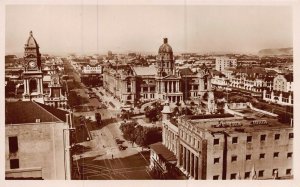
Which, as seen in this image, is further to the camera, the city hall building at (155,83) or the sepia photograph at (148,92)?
the city hall building at (155,83)

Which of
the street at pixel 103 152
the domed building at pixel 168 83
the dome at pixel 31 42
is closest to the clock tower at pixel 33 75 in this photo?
the dome at pixel 31 42

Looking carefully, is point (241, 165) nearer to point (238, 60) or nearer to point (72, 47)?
point (238, 60)

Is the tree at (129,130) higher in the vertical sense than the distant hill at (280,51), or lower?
lower

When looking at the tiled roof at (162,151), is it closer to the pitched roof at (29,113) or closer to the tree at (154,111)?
the tree at (154,111)

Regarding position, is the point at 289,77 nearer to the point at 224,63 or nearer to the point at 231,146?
the point at 224,63

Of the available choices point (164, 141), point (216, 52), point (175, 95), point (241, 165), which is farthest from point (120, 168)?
point (216, 52)

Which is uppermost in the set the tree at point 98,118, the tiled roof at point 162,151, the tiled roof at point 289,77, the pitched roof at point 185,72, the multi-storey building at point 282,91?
the pitched roof at point 185,72

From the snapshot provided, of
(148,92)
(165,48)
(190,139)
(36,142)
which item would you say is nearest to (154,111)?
(148,92)

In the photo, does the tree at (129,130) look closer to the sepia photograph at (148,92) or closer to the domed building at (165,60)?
the sepia photograph at (148,92)
